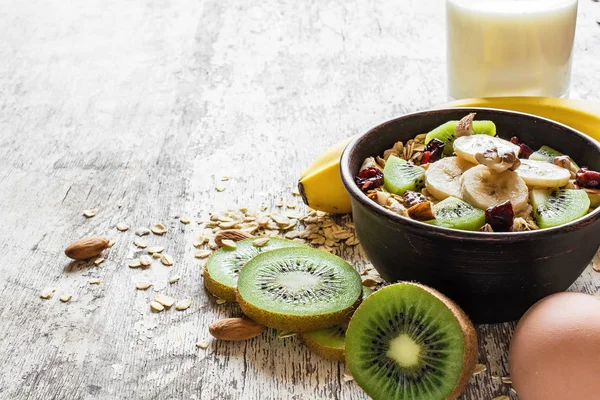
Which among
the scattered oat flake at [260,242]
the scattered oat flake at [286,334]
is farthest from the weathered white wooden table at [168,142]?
the scattered oat flake at [260,242]

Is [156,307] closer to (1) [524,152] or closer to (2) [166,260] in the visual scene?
(2) [166,260]

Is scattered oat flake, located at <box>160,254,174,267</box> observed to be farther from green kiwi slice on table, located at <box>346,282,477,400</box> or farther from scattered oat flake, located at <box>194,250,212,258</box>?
green kiwi slice on table, located at <box>346,282,477,400</box>

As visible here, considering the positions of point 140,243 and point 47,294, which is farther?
point 140,243

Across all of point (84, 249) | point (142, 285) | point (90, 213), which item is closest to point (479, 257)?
point (142, 285)

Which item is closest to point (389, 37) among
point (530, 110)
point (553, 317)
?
point (530, 110)

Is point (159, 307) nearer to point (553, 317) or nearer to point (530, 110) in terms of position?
point (553, 317)

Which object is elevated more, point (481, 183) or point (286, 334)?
point (481, 183)

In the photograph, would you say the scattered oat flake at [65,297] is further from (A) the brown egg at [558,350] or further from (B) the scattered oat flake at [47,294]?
(A) the brown egg at [558,350]
